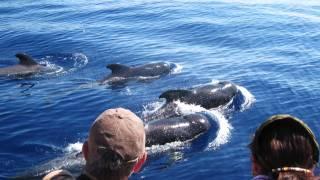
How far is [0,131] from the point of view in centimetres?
1402

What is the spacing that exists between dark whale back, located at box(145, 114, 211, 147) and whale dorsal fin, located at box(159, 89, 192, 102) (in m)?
1.49

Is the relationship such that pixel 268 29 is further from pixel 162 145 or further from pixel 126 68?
pixel 162 145

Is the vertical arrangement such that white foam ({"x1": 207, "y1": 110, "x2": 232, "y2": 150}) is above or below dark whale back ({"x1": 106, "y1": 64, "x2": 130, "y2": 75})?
below

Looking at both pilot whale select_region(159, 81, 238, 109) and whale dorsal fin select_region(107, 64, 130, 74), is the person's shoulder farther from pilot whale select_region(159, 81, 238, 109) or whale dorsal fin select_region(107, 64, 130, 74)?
whale dorsal fin select_region(107, 64, 130, 74)

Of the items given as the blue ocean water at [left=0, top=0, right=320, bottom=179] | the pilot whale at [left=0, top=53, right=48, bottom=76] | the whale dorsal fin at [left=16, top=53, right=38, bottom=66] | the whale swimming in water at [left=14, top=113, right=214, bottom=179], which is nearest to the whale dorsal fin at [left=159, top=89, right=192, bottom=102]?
the blue ocean water at [left=0, top=0, right=320, bottom=179]

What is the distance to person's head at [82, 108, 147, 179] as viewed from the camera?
4.66 meters

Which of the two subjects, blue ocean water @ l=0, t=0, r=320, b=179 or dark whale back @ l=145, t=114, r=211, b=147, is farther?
dark whale back @ l=145, t=114, r=211, b=147

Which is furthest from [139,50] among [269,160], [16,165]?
[269,160]

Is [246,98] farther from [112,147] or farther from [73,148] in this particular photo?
[112,147]

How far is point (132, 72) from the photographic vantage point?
19344 millimetres

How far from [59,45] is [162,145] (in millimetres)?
14598

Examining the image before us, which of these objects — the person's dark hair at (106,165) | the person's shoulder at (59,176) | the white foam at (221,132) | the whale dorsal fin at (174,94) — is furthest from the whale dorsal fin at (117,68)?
the person's dark hair at (106,165)

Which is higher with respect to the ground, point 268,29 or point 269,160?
point 269,160

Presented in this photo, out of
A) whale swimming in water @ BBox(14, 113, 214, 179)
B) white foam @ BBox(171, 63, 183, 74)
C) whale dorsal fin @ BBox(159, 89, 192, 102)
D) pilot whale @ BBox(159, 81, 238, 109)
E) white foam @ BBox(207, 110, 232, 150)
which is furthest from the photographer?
white foam @ BBox(171, 63, 183, 74)
